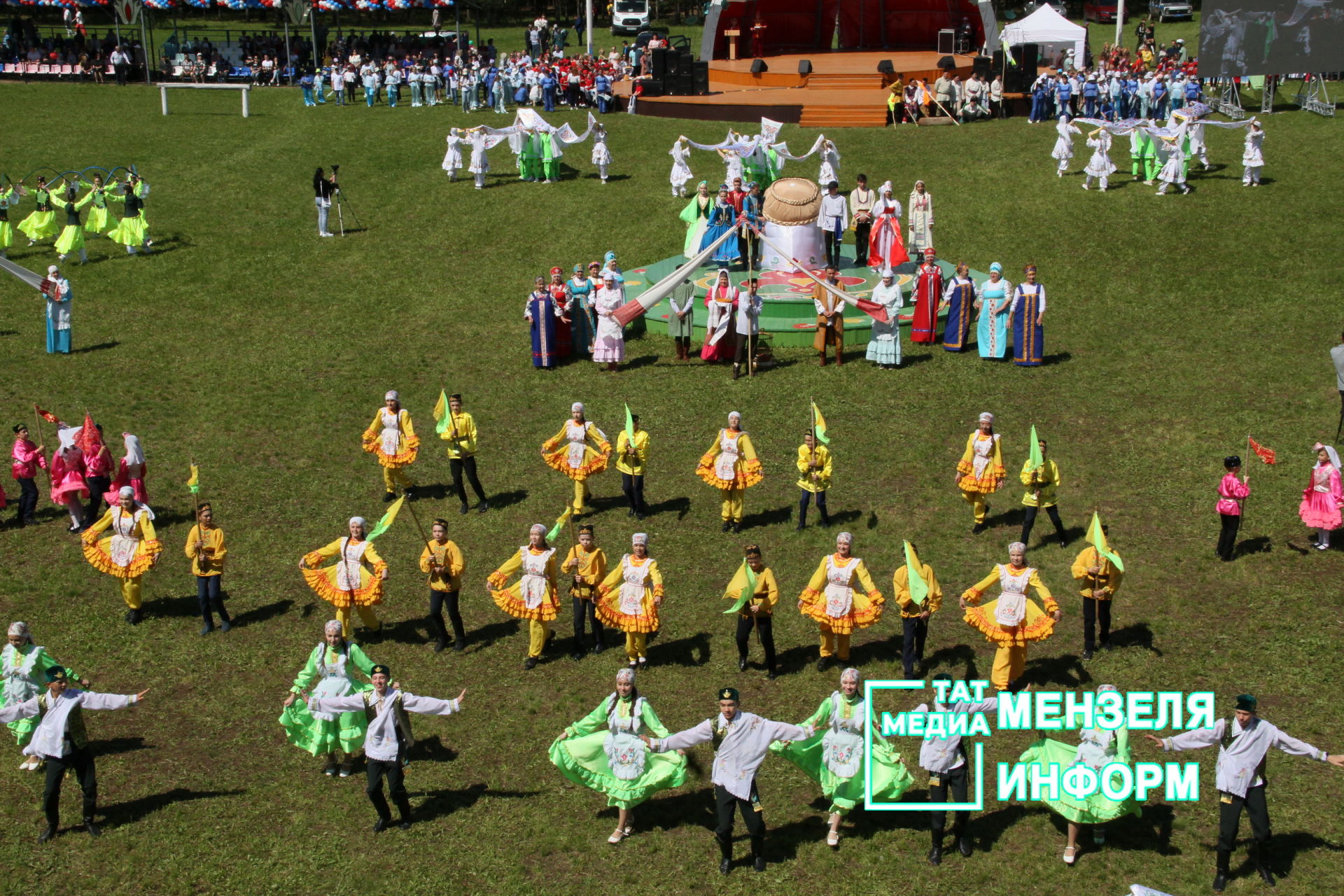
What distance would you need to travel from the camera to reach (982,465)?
17125mm

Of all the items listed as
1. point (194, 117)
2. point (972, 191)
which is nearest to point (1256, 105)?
point (972, 191)

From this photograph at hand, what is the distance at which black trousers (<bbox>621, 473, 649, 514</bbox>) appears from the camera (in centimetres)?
1802

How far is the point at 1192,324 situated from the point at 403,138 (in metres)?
22.5

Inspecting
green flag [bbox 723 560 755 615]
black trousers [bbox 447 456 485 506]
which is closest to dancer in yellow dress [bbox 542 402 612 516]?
black trousers [bbox 447 456 485 506]

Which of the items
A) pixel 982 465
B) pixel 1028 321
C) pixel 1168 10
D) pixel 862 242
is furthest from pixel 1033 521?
pixel 1168 10

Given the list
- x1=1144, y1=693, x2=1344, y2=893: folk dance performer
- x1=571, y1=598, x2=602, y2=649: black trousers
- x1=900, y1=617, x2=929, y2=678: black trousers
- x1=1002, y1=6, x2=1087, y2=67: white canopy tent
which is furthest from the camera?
x1=1002, y1=6, x2=1087, y2=67: white canopy tent

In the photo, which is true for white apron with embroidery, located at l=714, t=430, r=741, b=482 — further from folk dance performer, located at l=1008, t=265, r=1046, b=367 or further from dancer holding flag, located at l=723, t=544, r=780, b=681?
folk dance performer, located at l=1008, t=265, r=1046, b=367

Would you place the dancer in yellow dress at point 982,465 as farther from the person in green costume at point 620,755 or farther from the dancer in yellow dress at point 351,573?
the dancer in yellow dress at point 351,573

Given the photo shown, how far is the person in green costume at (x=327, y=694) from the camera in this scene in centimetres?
1257

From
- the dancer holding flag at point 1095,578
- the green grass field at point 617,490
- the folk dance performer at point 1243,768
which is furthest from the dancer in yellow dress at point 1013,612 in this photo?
the folk dance performer at point 1243,768

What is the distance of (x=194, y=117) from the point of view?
41438 mm

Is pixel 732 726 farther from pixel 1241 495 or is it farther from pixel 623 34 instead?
pixel 623 34

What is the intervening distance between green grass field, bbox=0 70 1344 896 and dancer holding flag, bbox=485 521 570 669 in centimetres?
74

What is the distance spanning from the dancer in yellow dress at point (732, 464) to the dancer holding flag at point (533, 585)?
10.8ft
